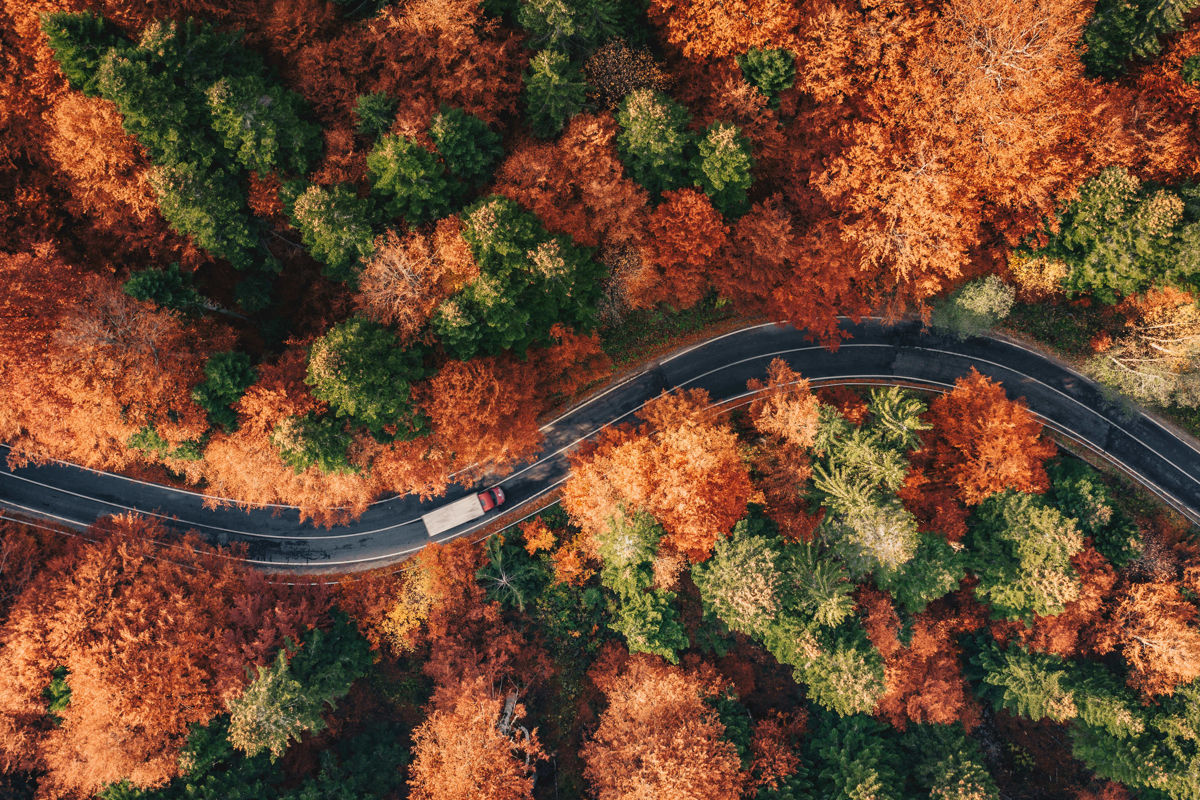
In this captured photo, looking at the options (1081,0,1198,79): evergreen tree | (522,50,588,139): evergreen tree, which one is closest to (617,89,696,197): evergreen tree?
(522,50,588,139): evergreen tree

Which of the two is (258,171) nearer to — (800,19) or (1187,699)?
(800,19)

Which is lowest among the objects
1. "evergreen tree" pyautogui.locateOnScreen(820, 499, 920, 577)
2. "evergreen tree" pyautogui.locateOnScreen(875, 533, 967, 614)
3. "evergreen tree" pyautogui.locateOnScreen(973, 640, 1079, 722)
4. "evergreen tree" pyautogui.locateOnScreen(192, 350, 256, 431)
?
"evergreen tree" pyautogui.locateOnScreen(973, 640, 1079, 722)

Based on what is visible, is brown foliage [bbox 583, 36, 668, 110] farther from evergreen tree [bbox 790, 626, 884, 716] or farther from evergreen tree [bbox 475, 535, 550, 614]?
evergreen tree [bbox 790, 626, 884, 716]

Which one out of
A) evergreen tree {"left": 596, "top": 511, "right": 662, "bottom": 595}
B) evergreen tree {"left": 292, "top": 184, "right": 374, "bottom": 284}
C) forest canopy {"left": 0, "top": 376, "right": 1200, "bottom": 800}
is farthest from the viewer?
forest canopy {"left": 0, "top": 376, "right": 1200, "bottom": 800}

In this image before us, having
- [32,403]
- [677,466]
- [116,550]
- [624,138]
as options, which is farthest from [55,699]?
[624,138]

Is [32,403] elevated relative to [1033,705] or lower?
elevated

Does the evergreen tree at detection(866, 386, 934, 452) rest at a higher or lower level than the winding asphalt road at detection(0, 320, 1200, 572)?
lower

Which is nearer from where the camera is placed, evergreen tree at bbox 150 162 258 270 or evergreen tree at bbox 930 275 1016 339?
evergreen tree at bbox 150 162 258 270
